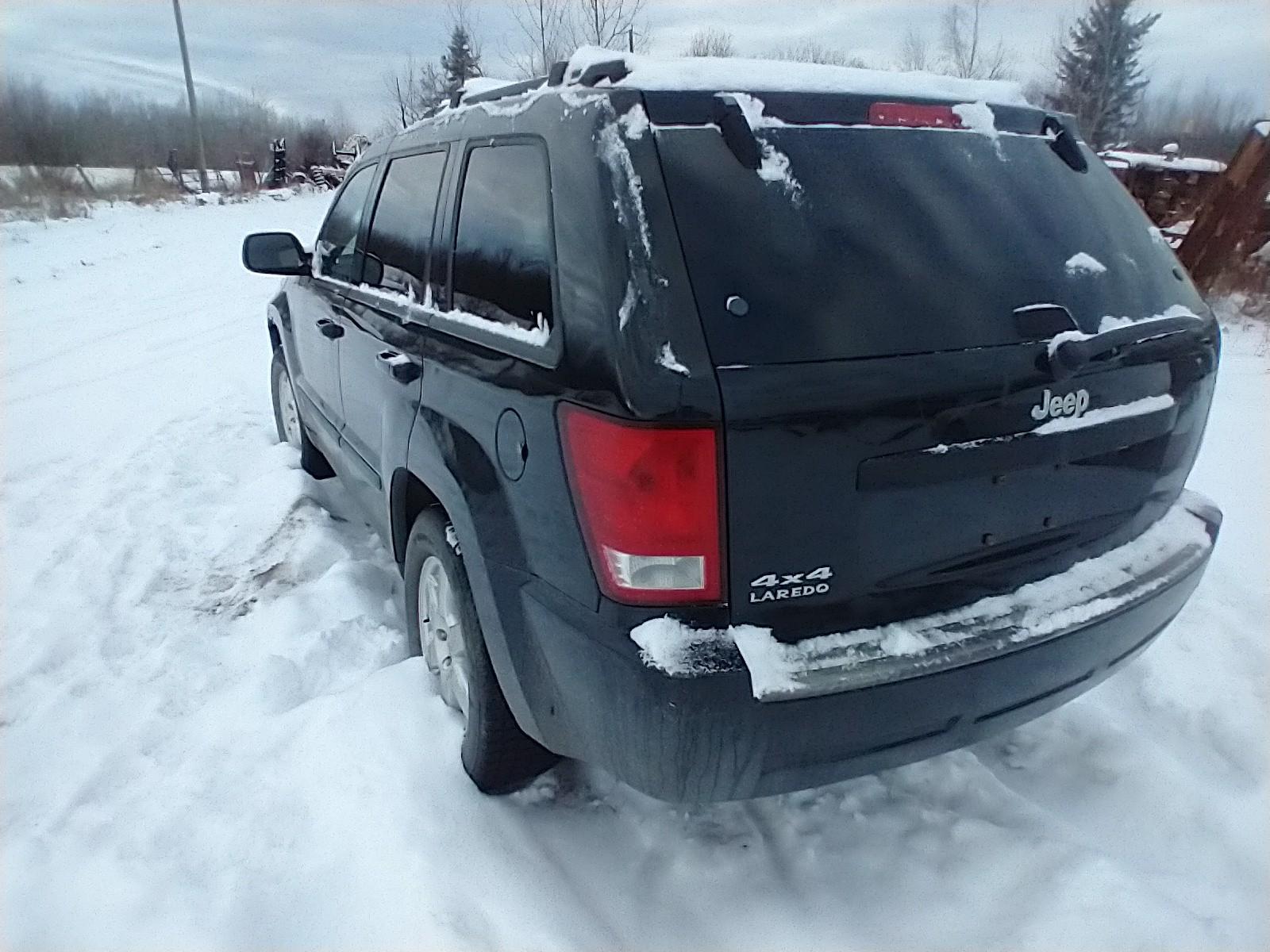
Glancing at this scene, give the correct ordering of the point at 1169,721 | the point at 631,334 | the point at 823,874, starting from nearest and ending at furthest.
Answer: the point at 631,334
the point at 823,874
the point at 1169,721

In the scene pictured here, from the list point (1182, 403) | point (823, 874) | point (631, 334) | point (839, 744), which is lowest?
point (823, 874)

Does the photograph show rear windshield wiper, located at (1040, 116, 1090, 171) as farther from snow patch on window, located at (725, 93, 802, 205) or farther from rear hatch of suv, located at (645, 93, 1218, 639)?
snow patch on window, located at (725, 93, 802, 205)

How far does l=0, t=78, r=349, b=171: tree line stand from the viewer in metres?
29.7

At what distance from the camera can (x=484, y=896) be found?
203cm

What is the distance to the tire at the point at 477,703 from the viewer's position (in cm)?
228

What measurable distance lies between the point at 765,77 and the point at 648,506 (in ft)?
3.50

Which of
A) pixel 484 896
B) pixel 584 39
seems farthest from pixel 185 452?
pixel 584 39

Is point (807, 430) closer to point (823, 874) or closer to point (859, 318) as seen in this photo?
point (859, 318)

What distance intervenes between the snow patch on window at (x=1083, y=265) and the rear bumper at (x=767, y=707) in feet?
2.70

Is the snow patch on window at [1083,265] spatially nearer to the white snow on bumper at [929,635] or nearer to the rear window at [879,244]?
the rear window at [879,244]

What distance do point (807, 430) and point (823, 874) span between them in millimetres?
1246

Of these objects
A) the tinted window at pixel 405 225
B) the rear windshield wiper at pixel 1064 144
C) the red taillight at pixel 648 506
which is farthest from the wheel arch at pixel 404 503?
the rear windshield wiper at pixel 1064 144

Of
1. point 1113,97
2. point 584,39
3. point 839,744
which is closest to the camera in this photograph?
point 839,744

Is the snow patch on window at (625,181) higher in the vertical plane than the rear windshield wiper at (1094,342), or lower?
higher
